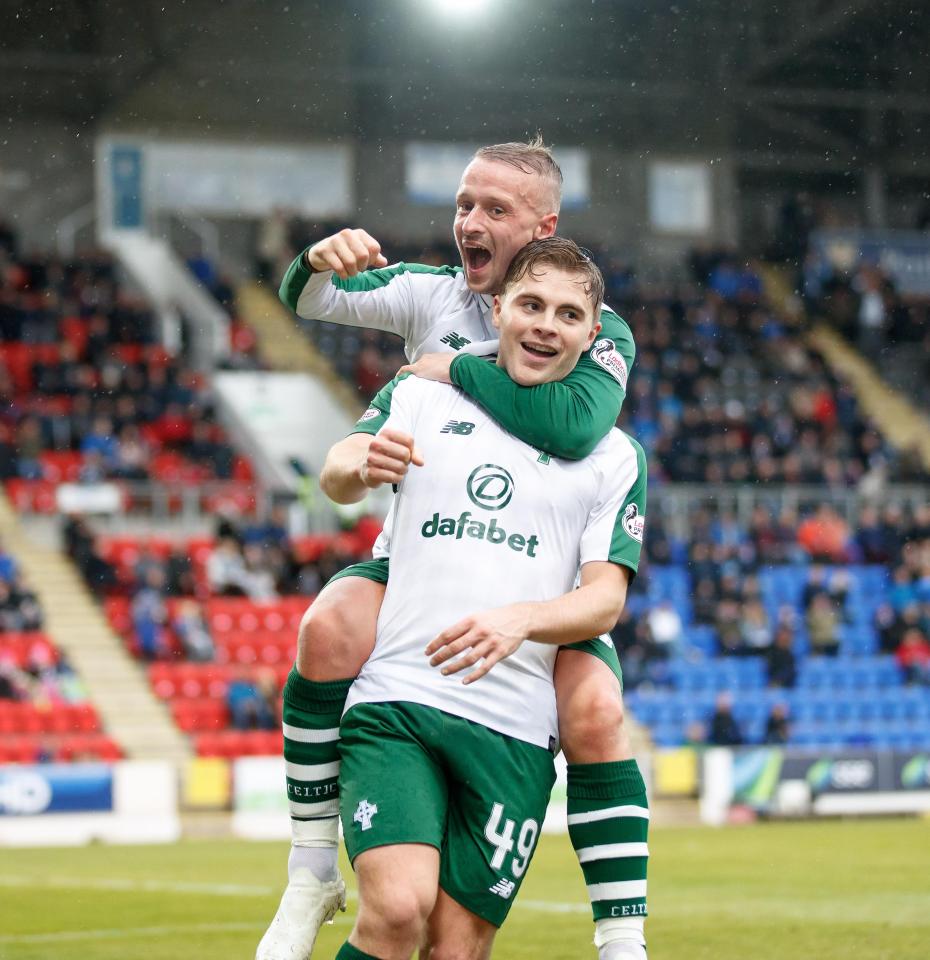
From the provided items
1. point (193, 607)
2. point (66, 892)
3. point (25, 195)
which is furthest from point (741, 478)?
point (66, 892)

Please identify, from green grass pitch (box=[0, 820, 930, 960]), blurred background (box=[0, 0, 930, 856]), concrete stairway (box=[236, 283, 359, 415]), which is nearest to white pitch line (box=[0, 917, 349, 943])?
green grass pitch (box=[0, 820, 930, 960])

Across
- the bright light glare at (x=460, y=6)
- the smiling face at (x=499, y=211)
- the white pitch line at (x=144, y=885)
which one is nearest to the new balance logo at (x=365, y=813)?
the smiling face at (x=499, y=211)

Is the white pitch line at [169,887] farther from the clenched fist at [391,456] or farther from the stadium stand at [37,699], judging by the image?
the stadium stand at [37,699]

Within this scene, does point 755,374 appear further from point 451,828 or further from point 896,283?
point 451,828

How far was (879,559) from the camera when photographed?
2502 centimetres

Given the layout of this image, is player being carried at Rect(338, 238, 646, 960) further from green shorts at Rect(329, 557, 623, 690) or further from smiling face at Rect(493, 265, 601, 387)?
green shorts at Rect(329, 557, 623, 690)

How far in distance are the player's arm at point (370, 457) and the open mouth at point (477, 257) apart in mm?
510

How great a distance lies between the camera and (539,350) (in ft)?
15.3

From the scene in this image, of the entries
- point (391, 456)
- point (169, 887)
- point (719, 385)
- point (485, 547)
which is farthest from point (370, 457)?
point (719, 385)

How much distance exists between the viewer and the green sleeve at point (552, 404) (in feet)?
15.0

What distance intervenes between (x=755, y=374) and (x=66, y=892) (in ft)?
65.1

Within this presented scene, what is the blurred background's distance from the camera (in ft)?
65.2

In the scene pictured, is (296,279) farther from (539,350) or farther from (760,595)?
(760,595)

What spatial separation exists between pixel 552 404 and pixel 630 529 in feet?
1.25
